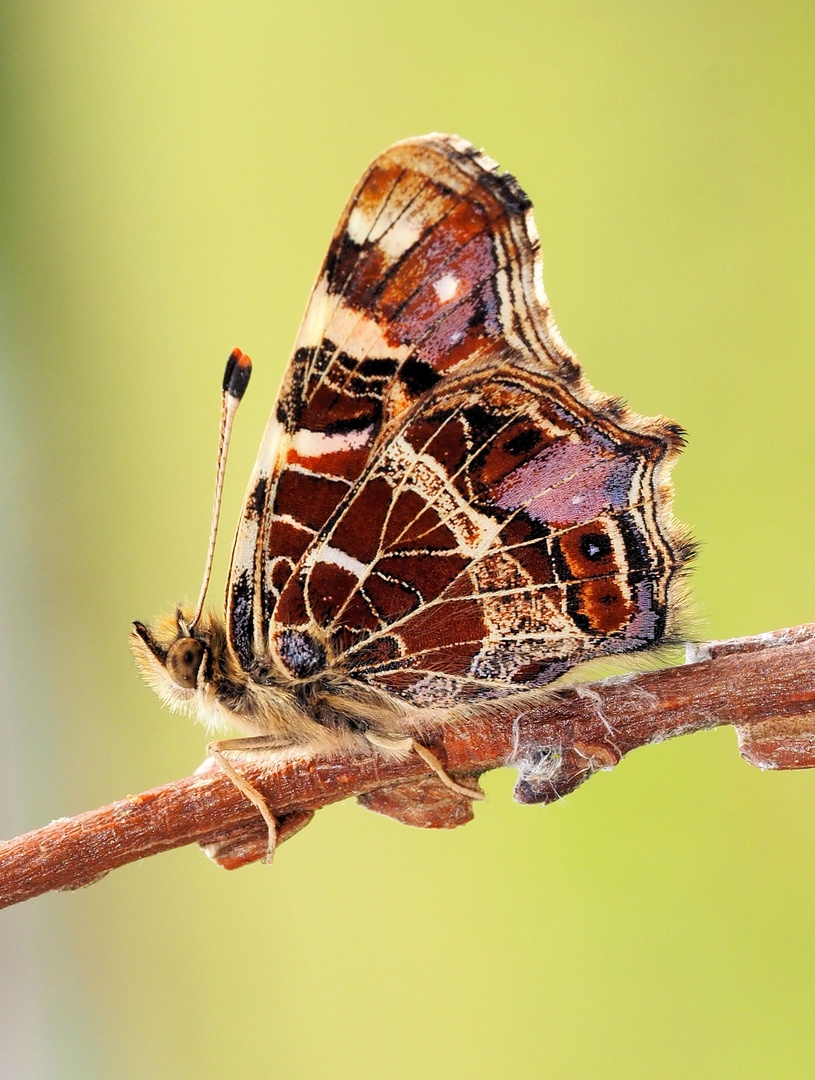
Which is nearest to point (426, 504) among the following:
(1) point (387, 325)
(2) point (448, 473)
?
(2) point (448, 473)

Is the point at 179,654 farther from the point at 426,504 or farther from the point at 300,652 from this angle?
the point at 426,504

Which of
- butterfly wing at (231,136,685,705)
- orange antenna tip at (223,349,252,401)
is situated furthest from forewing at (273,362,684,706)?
orange antenna tip at (223,349,252,401)

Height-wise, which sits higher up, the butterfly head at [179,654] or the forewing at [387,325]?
the forewing at [387,325]

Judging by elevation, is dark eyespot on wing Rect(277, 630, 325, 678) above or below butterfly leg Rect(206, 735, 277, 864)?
above

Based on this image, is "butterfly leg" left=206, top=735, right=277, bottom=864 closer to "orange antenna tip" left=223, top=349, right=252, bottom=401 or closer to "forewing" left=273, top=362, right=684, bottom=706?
"forewing" left=273, top=362, right=684, bottom=706

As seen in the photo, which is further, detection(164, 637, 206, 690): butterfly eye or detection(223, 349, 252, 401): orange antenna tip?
detection(164, 637, 206, 690): butterfly eye

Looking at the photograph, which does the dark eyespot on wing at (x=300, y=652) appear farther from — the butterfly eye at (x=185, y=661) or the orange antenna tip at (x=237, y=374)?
the orange antenna tip at (x=237, y=374)

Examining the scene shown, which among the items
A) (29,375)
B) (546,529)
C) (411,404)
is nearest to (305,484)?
(411,404)

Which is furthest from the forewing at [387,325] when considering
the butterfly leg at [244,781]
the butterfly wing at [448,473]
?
the butterfly leg at [244,781]
